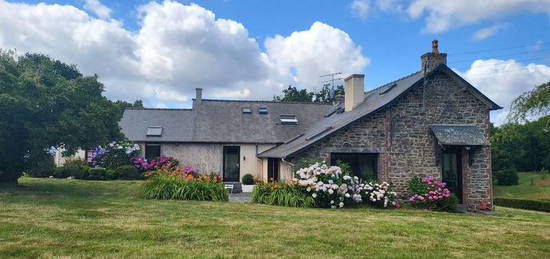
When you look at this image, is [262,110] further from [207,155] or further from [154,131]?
[154,131]

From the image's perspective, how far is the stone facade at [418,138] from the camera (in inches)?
595

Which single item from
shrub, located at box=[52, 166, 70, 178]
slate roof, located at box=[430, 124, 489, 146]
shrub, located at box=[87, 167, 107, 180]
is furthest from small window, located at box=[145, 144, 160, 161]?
slate roof, located at box=[430, 124, 489, 146]

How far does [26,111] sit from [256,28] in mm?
8091

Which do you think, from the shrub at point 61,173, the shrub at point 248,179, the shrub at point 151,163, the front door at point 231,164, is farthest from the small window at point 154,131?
the shrub at point 248,179

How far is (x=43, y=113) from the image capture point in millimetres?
13336

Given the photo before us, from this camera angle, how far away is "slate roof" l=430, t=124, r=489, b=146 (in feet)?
48.3

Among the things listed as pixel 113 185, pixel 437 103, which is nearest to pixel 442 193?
pixel 437 103

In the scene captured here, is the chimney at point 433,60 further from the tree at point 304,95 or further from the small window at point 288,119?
the tree at point 304,95

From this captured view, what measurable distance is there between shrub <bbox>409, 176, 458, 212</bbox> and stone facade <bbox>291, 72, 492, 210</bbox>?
0.43 meters

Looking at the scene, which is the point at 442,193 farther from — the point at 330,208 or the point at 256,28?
the point at 256,28

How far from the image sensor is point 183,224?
8.35m

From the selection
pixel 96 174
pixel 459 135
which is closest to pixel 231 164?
pixel 96 174

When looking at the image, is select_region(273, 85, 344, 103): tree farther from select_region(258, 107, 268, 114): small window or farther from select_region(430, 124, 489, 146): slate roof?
select_region(430, 124, 489, 146): slate roof

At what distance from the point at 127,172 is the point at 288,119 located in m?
9.64
